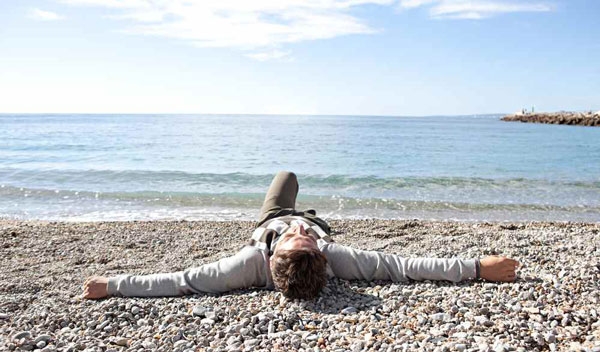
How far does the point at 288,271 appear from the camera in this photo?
484 cm

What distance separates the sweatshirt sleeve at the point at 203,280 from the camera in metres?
5.32

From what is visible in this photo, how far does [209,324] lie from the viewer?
4566 millimetres

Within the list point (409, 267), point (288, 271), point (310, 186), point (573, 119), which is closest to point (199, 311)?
point (288, 271)

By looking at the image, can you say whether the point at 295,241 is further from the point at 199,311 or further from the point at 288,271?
the point at 199,311

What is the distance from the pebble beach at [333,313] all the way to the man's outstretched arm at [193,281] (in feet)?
0.37

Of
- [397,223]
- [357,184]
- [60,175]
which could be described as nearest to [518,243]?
[397,223]

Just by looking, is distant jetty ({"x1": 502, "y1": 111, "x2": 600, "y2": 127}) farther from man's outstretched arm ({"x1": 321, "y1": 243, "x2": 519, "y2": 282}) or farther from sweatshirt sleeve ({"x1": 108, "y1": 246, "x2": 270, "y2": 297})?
sweatshirt sleeve ({"x1": 108, "y1": 246, "x2": 270, "y2": 297})

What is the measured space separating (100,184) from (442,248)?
13192 millimetres

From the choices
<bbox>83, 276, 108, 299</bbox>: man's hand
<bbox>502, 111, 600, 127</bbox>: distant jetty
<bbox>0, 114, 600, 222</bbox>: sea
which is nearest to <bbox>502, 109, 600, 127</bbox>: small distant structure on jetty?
<bbox>502, 111, 600, 127</bbox>: distant jetty

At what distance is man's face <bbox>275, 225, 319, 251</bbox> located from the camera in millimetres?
4895

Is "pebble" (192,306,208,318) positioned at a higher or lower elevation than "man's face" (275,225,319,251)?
lower

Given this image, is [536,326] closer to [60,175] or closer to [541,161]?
[60,175]

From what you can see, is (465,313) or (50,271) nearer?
(465,313)

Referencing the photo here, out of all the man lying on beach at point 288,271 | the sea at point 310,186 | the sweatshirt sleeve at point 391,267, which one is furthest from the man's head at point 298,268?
the sea at point 310,186
